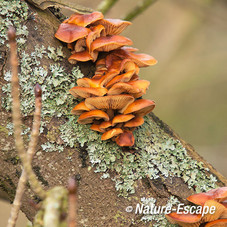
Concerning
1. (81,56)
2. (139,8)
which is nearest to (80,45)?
(81,56)

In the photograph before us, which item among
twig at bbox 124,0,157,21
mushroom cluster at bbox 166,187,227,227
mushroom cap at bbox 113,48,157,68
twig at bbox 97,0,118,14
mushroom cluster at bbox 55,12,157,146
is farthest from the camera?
twig at bbox 124,0,157,21

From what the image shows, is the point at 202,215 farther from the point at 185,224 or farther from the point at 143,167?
the point at 143,167

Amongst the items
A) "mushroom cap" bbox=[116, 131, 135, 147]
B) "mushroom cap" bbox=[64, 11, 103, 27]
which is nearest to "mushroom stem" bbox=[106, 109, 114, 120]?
"mushroom cap" bbox=[116, 131, 135, 147]

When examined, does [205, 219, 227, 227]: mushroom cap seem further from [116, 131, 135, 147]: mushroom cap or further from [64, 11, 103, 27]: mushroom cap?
[64, 11, 103, 27]: mushroom cap

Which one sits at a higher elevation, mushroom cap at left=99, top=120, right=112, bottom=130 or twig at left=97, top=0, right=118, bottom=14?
twig at left=97, top=0, right=118, bottom=14

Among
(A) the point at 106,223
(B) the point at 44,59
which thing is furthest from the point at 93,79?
(A) the point at 106,223

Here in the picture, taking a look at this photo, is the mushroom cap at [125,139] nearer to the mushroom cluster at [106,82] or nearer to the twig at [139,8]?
the mushroom cluster at [106,82]

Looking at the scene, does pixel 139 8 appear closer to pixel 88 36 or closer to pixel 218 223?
pixel 88 36
